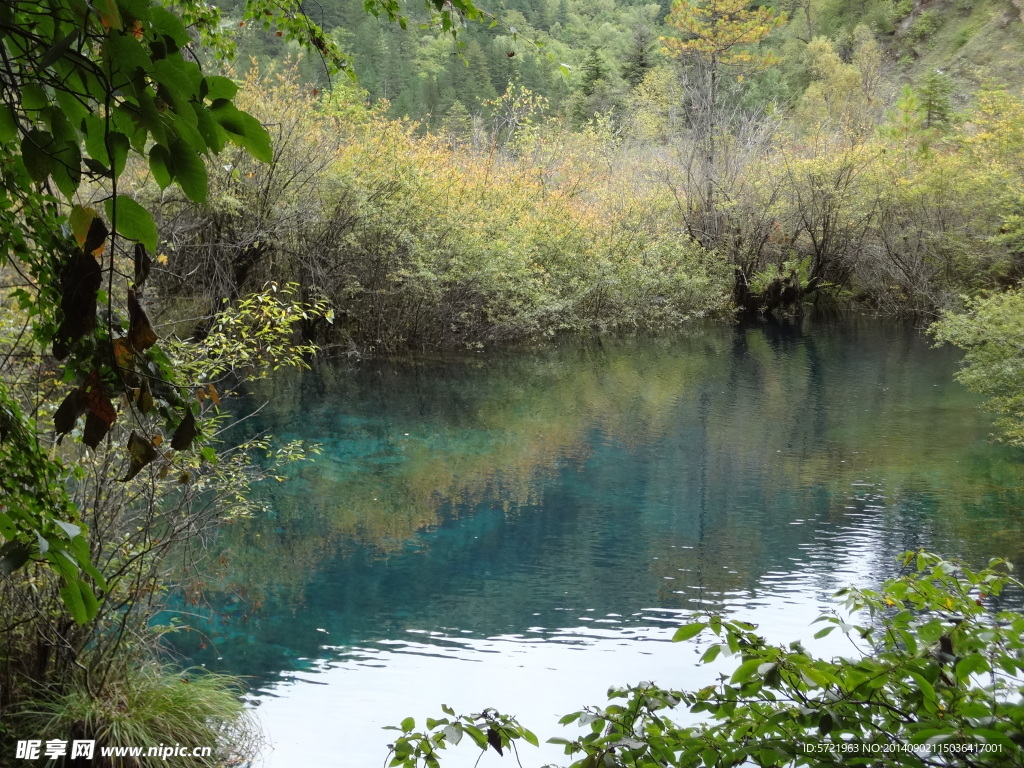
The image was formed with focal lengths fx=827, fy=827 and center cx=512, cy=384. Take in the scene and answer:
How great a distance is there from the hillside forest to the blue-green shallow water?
88cm

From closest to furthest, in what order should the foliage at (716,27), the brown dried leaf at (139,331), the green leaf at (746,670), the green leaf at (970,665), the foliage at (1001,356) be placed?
the brown dried leaf at (139,331), the green leaf at (970,665), the green leaf at (746,670), the foliage at (1001,356), the foliage at (716,27)

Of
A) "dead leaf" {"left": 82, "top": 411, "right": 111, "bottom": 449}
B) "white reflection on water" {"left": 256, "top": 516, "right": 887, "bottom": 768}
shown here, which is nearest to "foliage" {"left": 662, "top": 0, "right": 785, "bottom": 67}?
"white reflection on water" {"left": 256, "top": 516, "right": 887, "bottom": 768}

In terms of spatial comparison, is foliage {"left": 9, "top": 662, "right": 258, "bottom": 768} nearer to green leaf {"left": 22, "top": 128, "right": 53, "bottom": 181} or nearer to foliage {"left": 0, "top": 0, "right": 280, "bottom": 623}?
foliage {"left": 0, "top": 0, "right": 280, "bottom": 623}

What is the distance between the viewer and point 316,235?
21609 mm

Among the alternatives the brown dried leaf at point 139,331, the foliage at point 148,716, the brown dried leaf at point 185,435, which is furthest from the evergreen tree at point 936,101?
the brown dried leaf at point 139,331

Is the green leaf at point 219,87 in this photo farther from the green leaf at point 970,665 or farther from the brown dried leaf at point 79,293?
the green leaf at point 970,665

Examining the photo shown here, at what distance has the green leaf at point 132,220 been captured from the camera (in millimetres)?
1229

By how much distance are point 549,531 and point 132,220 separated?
370 inches

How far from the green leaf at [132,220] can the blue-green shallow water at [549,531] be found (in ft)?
16.8

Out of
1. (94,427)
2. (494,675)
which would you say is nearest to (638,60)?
(494,675)

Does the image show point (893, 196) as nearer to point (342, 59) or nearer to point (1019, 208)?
point (1019, 208)

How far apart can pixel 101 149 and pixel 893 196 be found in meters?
33.1

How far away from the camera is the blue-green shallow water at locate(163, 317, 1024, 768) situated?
6.85 m

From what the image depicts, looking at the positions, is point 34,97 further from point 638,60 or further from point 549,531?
point 638,60
